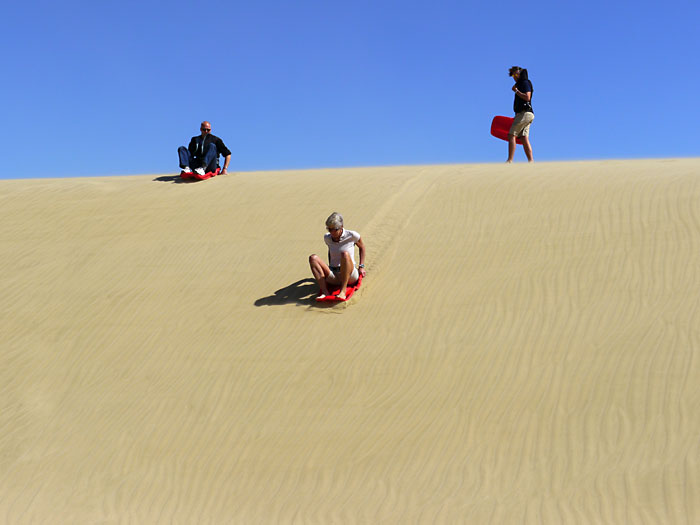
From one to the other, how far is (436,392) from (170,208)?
24.4ft

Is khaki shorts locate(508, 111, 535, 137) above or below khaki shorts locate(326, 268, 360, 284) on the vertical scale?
above

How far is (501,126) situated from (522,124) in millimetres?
1137

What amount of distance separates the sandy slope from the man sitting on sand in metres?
0.32

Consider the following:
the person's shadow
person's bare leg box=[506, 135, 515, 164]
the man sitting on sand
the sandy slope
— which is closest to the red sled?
the sandy slope

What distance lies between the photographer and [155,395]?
7.50 m

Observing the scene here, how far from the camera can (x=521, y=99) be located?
43.2 feet

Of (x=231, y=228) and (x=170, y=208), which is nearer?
(x=231, y=228)

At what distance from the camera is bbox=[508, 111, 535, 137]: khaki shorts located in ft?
43.3

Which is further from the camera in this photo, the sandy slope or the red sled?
the red sled

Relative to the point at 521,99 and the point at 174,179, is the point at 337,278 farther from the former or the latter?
the point at 174,179

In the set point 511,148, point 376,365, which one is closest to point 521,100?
point 511,148

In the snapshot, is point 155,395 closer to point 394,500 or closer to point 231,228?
point 394,500

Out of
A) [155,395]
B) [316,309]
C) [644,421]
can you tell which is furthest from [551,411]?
[155,395]

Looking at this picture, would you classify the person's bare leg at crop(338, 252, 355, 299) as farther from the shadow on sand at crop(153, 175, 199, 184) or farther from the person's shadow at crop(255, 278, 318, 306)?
the shadow on sand at crop(153, 175, 199, 184)
